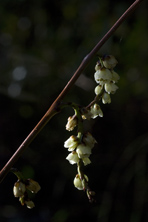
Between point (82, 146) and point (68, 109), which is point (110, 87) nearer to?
point (82, 146)

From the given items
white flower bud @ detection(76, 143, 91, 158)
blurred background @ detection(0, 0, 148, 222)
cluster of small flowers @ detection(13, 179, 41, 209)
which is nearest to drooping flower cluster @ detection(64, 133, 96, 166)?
white flower bud @ detection(76, 143, 91, 158)

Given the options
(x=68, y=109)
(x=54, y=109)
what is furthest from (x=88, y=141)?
(x=68, y=109)

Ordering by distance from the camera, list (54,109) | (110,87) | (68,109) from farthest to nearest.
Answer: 1. (68,109)
2. (110,87)
3. (54,109)

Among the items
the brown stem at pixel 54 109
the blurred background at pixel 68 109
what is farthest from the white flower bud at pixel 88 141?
the blurred background at pixel 68 109

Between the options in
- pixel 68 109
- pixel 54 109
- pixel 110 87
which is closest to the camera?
pixel 54 109

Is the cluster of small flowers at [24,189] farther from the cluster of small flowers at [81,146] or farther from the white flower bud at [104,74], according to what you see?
the white flower bud at [104,74]

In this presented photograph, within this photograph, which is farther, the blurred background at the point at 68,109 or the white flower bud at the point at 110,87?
the blurred background at the point at 68,109

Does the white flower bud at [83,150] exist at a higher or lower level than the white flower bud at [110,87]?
lower

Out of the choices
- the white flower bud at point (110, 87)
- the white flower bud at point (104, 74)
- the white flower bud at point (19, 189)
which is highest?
the white flower bud at point (104, 74)

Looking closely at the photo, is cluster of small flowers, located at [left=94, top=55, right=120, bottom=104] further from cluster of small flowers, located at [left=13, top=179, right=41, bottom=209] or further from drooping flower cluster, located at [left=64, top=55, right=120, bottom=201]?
cluster of small flowers, located at [left=13, top=179, right=41, bottom=209]
